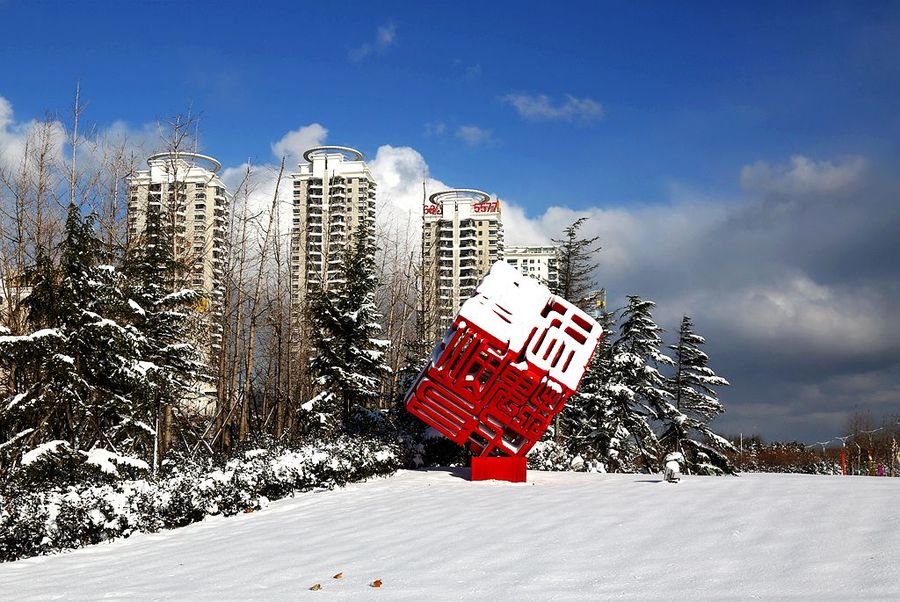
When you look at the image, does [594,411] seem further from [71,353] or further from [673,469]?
[71,353]

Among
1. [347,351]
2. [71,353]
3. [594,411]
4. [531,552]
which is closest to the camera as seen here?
[531,552]

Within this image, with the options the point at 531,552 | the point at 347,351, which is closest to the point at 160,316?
the point at 347,351

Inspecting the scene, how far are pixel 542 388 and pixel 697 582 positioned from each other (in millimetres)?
7923

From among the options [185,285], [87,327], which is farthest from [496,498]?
[185,285]

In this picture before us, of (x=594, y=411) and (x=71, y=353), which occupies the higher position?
(x=71, y=353)

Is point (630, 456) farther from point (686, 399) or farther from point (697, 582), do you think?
point (697, 582)

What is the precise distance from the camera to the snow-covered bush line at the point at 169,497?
8844mm

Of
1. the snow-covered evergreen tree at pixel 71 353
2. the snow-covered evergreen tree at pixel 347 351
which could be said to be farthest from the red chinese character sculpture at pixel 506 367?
the snow-covered evergreen tree at pixel 71 353

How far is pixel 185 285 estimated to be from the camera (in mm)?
19719

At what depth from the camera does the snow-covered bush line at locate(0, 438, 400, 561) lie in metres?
8.84

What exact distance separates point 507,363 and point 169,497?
6128 mm

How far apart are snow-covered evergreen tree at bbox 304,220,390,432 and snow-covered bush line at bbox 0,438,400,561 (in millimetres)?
4132

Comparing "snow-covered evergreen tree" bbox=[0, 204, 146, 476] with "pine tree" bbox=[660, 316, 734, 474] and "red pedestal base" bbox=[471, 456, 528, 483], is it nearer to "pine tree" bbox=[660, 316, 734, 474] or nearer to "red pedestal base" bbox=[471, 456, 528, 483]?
"red pedestal base" bbox=[471, 456, 528, 483]

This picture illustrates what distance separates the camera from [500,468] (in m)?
14.4
